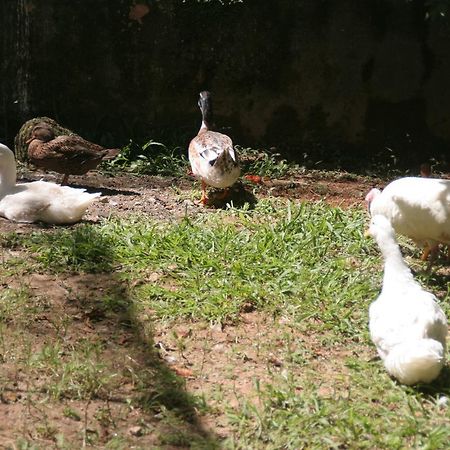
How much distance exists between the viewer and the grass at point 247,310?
4.34 meters

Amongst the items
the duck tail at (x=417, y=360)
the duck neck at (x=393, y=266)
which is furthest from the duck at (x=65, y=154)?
the duck tail at (x=417, y=360)

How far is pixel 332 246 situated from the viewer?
6793 millimetres

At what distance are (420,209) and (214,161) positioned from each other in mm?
2411

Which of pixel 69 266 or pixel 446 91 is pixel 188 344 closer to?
pixel 69 266

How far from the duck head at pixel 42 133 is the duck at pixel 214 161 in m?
1.39

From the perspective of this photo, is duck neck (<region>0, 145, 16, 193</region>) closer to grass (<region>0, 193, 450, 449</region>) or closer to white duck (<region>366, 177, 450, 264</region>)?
grass (<region>0, 193, 450, 449</region>)

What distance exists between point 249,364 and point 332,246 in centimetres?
199

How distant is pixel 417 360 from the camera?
4438 mm

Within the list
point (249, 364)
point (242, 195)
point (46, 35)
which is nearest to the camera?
point (249, 364)

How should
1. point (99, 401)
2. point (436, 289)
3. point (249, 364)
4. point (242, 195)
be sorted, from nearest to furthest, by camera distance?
point (99, 401)
point (249, 364)
point (436, 289)
point (242, 195)

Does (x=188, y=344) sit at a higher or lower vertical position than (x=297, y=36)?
lower

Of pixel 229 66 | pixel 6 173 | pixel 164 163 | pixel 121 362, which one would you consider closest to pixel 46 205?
pixel 6 173

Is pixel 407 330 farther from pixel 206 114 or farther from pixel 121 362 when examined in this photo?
pixel 206 114

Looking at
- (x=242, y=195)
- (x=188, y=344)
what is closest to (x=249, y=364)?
(x=188, y=344)
